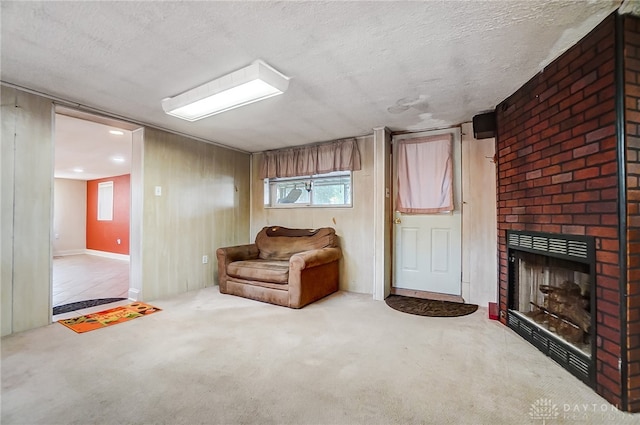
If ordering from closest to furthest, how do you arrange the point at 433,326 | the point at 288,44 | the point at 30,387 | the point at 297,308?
the point at 30,387
the point at 288,44
the point at 433,326
the point at 297,308

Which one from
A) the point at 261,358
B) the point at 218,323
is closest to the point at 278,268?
the point at 218,323

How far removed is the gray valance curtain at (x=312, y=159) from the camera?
402cm

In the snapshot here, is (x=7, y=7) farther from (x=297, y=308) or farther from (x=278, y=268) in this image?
(x=297, y=308)

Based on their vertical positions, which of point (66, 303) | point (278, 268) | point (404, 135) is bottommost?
point (66, 303)

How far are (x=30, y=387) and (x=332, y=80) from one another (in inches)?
115

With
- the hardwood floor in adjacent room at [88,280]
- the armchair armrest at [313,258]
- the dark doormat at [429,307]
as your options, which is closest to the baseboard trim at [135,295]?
the hardwood floor in adjacent room at [88,280]

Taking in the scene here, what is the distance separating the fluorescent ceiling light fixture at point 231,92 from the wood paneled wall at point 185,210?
3.69 feet

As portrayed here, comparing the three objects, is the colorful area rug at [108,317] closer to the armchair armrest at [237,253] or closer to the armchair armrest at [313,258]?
the armchair armrest at [237,253]

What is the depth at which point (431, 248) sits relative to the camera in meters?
3.68

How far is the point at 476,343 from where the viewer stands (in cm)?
231

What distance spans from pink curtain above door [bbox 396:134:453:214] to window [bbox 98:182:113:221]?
768 centimetres

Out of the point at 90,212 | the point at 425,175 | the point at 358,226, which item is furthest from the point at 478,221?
the point at 90,212

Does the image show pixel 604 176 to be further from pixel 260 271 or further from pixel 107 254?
pixel 107 254

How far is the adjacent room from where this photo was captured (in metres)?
1.55
